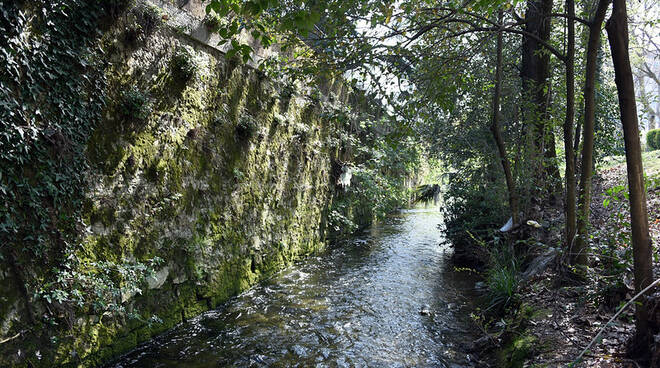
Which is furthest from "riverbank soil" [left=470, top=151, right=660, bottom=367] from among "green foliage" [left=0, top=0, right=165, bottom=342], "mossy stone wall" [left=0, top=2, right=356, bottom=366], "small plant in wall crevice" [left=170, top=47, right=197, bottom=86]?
"small plant in wall crevice" [left=170, top=47, right=197, bottom=86]

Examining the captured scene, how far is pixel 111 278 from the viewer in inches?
136

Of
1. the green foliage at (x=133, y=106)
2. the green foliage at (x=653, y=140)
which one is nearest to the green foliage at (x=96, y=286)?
the green foliage at (x=133, y=106)

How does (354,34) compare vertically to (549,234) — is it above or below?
above

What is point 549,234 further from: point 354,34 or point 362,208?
point 362,208

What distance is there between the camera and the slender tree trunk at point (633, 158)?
94.9 inches

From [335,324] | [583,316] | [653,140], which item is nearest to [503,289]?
[583,316]

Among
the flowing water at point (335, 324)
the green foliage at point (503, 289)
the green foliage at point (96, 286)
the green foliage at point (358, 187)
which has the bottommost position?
the flowing water at point (335, 324)

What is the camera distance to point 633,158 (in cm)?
245

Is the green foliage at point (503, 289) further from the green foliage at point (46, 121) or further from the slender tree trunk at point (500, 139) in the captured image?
the green foliage at point (46, 121)

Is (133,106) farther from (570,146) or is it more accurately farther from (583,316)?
(583,316)

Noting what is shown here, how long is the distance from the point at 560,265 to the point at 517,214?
1903mm

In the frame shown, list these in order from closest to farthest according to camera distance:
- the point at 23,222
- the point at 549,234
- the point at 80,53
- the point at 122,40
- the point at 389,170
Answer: the point at 23,222 < the point at 80,53 < the point at 122,40 < the point at 549,234 < the point at 389,170

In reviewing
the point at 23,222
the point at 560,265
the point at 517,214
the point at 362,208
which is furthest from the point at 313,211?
the point at 23,222

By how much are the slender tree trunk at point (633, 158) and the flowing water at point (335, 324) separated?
5.97 ft
